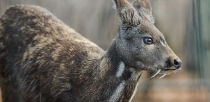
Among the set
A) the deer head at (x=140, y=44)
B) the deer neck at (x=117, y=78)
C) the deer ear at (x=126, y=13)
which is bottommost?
the deer neck at (x=117, y=78)

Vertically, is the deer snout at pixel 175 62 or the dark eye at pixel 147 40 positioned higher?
the dark eye at pixel 147 40

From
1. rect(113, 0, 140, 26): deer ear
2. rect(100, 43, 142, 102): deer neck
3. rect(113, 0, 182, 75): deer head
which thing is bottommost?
rect(100, 43, 142, 102): deer neck

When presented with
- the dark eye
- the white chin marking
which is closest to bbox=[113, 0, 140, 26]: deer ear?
the dark eye

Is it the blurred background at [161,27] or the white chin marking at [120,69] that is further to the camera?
the blurred background at [161,27]

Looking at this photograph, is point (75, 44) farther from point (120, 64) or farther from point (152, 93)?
point (152, 93)

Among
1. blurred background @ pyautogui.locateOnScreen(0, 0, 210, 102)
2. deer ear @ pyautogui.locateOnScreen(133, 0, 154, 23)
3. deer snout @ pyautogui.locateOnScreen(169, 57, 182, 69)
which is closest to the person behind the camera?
deer snout @ pyautogui.locateOnScreen(169, 57, 182, 69)

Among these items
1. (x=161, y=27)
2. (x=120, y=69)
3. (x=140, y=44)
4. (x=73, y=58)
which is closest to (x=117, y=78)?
(x=120, y=69)

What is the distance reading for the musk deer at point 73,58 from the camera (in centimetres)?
862

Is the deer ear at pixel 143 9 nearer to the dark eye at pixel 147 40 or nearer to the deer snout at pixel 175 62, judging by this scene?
the dark eye at pixel 147 40

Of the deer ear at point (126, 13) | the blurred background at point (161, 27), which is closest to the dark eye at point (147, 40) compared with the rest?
the deer ear at point (126, 13)

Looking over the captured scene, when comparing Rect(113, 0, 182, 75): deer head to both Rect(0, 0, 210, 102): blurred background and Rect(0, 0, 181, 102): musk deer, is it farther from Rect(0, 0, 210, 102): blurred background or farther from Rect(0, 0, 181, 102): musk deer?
Rect(0, 0, 210, 102): blurred background

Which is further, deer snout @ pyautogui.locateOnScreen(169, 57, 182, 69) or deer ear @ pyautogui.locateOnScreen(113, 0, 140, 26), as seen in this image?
deer ear @ pyautogui.locateOnScreen(113, 0, 140, 26)

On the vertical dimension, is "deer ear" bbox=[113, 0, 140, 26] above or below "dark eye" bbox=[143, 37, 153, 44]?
above

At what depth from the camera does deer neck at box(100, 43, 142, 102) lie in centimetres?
871
